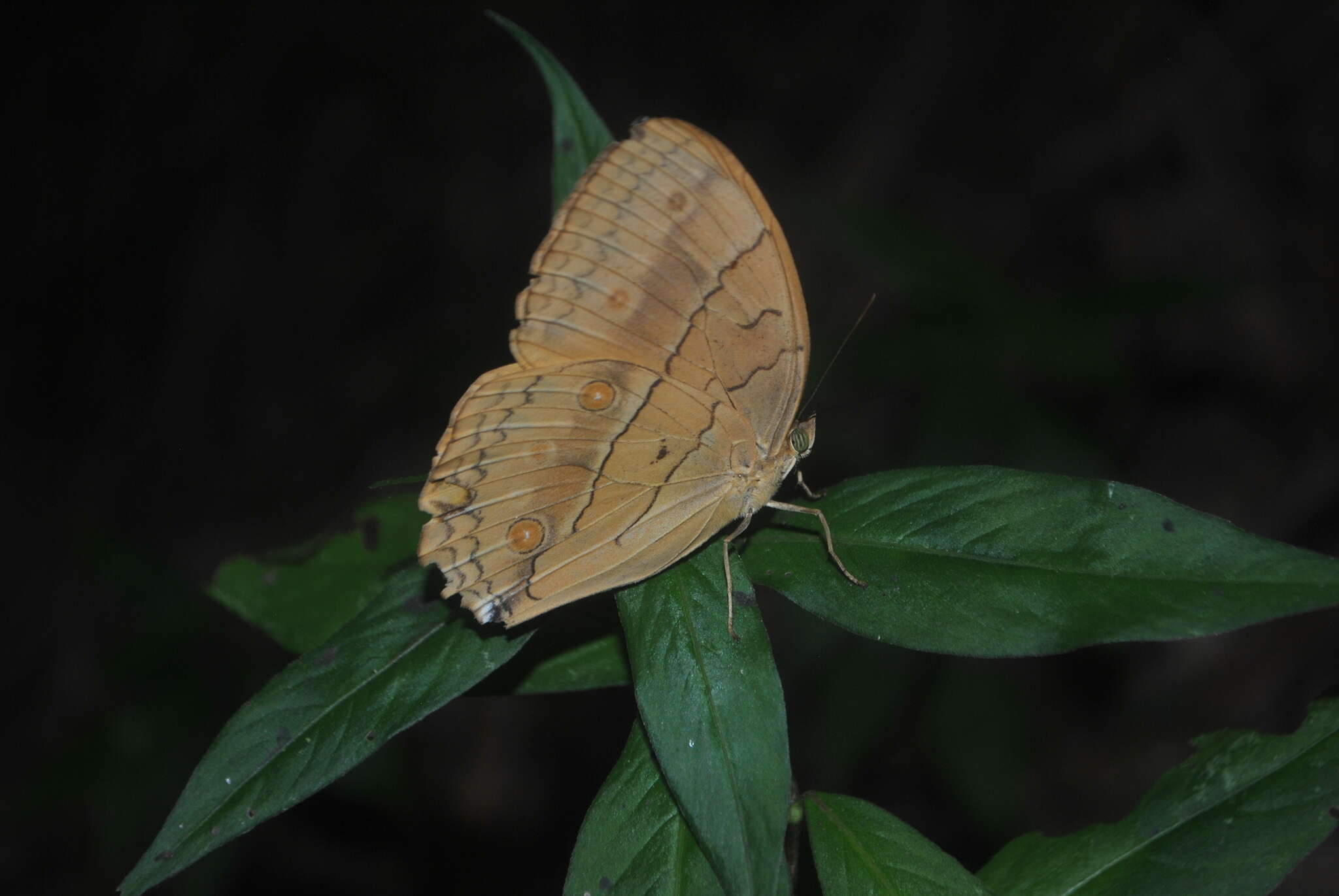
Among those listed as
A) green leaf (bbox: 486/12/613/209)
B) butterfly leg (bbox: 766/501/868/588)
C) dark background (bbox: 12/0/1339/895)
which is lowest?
dark background (bbox: 12/0/1339/895)

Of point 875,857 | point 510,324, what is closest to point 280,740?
point 875,857

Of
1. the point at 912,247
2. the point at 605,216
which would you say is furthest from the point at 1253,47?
the point at 605,216

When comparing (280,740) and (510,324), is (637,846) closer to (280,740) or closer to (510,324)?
(280,740)

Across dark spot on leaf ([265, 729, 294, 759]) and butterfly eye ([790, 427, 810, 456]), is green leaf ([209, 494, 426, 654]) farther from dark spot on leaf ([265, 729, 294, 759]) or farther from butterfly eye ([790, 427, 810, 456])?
butterfly eye ([790, 427, 810, 456])

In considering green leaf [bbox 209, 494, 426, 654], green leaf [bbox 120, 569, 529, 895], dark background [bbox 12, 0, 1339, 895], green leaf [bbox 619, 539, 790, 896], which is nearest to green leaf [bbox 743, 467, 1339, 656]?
green leaf [bbox 619, 539, 790, 896]

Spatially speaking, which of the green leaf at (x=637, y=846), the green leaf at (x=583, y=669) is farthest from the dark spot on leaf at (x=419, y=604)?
the green leaf at (x=637, y=846)

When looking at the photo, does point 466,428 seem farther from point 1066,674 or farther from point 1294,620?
point 1294,620

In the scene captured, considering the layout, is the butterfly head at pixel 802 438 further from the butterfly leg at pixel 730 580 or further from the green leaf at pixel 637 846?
the green leaf at pixel 637 846
